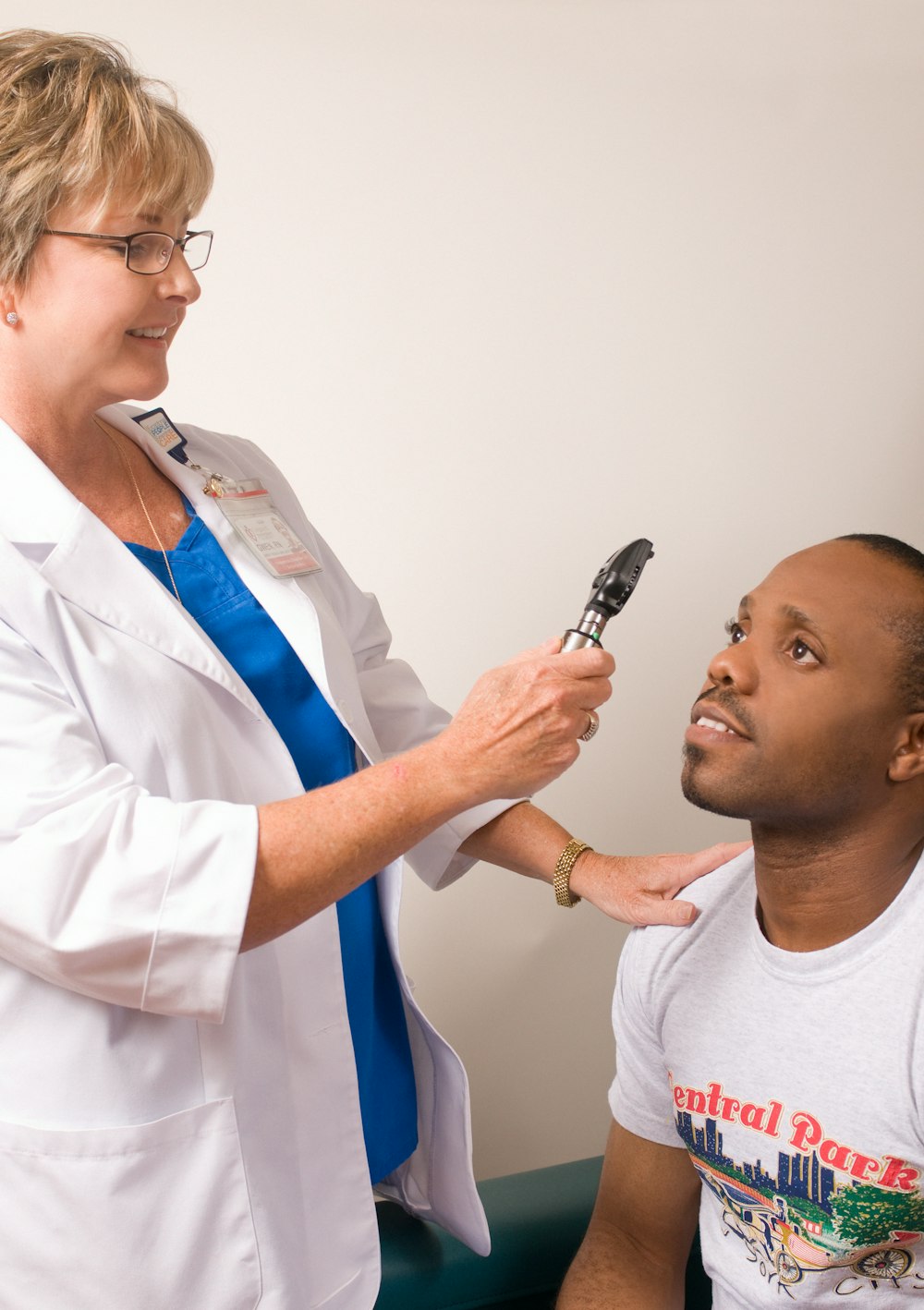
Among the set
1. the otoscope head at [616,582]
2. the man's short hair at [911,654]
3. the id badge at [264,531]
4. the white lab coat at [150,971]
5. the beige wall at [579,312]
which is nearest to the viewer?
the white lab coat at [150,971]

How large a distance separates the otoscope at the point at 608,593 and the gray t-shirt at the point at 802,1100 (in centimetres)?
44

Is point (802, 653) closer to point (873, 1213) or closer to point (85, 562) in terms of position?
point (873, 1213)

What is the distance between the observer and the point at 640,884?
4.91 feet

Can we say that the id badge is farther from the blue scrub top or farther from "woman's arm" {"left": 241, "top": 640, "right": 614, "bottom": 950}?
"woman's arm" {"left": 241, "top": 640, "right": 614, "bottom": 950}

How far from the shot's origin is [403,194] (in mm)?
2123

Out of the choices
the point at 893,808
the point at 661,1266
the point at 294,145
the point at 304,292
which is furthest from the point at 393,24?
the point at 661,1266

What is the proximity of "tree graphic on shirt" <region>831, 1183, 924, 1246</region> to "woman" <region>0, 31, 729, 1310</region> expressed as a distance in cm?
34

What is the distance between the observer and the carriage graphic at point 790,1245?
1275 mm

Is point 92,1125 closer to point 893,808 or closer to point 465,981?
point 893,808

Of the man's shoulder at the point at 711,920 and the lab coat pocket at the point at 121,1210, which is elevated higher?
the man's shoulder at the point at 711,920

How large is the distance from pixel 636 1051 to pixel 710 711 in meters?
0.42

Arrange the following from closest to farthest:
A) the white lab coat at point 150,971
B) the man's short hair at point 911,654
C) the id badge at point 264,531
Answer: the white lab coat at point 150,971, the man's short hair at point 911,654, the id badge at point 264,531

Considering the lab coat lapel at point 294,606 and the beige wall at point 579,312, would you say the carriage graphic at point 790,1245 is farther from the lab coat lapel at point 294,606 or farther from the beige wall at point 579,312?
the beige wall at point 579,312

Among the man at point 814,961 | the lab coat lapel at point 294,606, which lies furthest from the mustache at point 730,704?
the lab coat lapel at point 294,606
